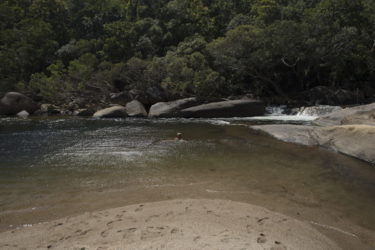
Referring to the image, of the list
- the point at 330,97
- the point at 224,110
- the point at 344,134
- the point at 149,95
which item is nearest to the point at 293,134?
the point at 344,134

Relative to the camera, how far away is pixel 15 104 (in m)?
26.7

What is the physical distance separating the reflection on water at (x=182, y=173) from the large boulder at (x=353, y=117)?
12.5 ft

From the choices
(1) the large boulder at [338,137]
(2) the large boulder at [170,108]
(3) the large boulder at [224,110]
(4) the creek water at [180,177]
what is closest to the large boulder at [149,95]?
(2) the large boulder at [170,108]

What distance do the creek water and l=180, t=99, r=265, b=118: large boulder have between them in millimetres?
9534

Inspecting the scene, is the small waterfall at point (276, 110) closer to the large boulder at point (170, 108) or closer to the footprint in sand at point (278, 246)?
the large boulder at point (170, 108)

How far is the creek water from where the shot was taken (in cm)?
617

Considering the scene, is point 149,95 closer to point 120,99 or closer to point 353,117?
point 120,99

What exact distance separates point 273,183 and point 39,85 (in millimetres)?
26479

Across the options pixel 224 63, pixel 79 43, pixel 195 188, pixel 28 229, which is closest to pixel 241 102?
pixel 224 63

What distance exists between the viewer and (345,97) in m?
27.2

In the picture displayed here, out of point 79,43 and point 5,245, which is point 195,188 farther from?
point 79,43

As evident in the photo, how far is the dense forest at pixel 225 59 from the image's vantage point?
88.5 feet

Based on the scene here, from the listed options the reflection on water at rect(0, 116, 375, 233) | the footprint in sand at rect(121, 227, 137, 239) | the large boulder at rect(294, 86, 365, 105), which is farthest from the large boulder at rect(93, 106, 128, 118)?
the footprint in sand at rect(121, 227, 137, 239)

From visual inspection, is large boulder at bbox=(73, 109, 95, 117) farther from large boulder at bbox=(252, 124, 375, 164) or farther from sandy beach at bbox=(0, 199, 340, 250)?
sandy beach at bbox=(0, 199, 340, 250)
